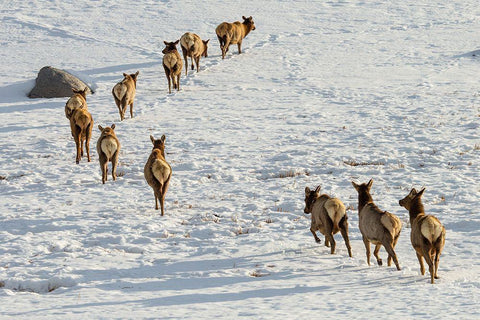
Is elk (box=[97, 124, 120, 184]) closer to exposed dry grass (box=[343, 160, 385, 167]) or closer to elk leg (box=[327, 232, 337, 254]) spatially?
exposed dry grass (box=[343, 160, 385, 167])

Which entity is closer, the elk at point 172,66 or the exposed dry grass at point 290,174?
the exposed dry grass at point 290,174

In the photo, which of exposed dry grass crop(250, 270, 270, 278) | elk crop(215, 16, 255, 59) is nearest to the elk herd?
exposed dry grass crop(250, 270, 270, 278)

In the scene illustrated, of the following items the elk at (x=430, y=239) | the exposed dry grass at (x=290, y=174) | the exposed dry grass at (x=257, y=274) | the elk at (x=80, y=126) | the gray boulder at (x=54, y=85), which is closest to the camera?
the elk at (x=430, y=239)

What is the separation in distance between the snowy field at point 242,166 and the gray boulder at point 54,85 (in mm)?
615

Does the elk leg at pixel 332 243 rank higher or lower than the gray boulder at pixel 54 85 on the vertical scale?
lower

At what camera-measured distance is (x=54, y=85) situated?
2292cm

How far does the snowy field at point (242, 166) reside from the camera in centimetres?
845

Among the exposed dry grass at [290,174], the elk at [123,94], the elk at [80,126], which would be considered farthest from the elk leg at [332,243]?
the elk at [123,94]

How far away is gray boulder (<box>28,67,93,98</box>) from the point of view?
22922mm

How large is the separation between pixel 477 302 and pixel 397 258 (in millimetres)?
1937

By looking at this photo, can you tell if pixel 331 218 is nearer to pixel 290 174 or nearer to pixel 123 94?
pixel 290 174

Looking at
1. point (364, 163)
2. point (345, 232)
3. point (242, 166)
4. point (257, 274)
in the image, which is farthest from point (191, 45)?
point (257, 274)

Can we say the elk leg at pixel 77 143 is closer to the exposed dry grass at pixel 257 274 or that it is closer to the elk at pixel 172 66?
the elk at pixel 172 66

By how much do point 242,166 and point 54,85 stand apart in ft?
33.2
